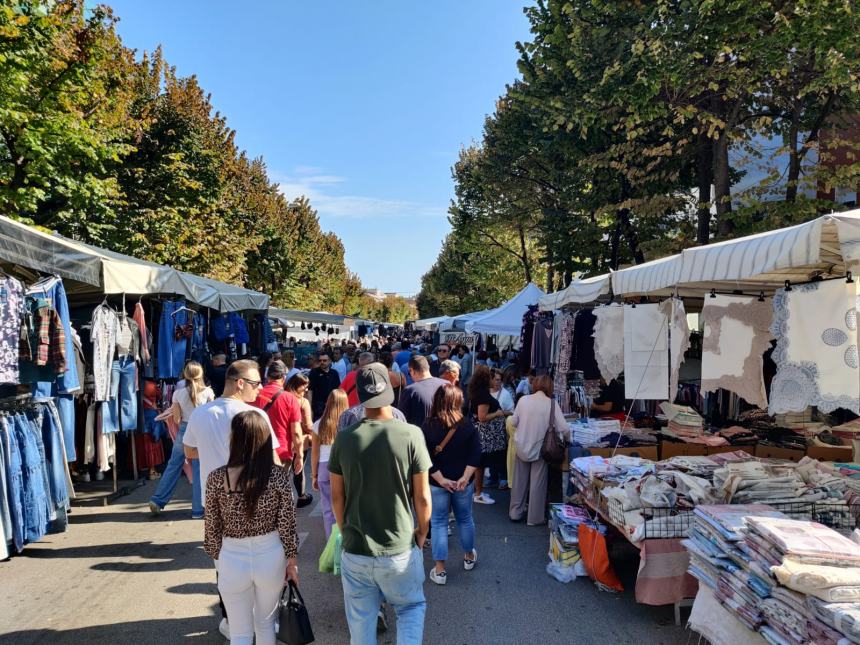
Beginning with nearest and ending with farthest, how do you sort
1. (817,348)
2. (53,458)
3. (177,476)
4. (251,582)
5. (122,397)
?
(251,582) < (817,348) < (53,458) < (177,476) < (122,397)

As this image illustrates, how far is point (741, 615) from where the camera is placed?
3.00 m

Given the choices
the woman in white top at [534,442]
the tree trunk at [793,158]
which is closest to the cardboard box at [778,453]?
the woman in white top at [534,442]

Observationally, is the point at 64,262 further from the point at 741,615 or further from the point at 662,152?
the point at 662,152

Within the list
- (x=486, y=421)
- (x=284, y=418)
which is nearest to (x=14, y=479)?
(x=284, y=418)

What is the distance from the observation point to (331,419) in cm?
479

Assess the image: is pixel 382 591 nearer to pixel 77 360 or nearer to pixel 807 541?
pixel 807 541

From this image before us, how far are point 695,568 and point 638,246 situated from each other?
409 inches

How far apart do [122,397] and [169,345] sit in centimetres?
132

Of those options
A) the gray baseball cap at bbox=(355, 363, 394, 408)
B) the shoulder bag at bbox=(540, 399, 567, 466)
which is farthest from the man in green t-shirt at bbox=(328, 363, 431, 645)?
the shoulder bag at bbox=(540, 399, 567, 466)

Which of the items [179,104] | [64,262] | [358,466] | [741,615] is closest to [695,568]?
[741,615]

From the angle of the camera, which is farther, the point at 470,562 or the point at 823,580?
the point at 470,562

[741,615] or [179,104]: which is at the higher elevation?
[179,104]

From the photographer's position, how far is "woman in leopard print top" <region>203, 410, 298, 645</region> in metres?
2.75

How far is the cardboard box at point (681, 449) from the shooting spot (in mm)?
6013
